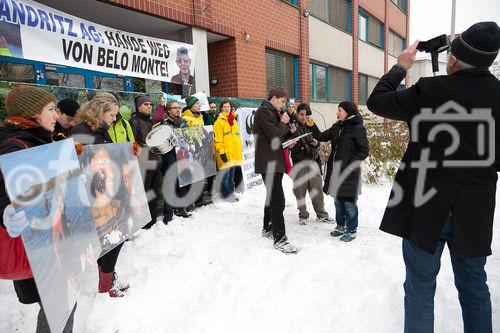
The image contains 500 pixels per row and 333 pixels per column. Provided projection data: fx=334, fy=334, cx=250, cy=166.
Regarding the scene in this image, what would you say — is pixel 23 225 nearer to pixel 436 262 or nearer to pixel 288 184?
pixel 436 262

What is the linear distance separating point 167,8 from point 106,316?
219 inches

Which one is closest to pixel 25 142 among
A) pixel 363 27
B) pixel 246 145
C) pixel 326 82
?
pixel 246 145

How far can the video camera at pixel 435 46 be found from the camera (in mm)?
2002

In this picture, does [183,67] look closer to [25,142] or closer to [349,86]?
[25,142]

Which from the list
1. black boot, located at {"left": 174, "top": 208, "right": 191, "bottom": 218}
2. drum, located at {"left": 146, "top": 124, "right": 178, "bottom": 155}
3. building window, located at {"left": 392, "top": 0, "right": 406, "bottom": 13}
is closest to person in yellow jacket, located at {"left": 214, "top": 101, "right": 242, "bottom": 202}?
black boot, located at {"left": 174, "top": 208, "right": 191, "bottom": 218}

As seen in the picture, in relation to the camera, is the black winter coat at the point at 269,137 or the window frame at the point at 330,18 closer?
the black winter coat at the point at 269,137

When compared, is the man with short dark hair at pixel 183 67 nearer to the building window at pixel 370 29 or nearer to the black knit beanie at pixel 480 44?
the black knit beanie at pixel 480 44

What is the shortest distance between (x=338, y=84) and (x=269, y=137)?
11.3 m

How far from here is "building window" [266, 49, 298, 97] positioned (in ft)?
31.5

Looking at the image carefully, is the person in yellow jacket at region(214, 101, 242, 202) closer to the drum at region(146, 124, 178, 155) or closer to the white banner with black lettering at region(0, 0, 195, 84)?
the white banner with black lettering at region(0, 0, 195, 84)

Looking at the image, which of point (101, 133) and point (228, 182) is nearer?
point (101, 133)

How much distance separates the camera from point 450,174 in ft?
6.05

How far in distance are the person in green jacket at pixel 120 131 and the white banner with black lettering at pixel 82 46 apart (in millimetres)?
1234

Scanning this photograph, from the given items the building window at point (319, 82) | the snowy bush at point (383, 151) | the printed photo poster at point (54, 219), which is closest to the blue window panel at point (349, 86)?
the building window at point (319, 82)
